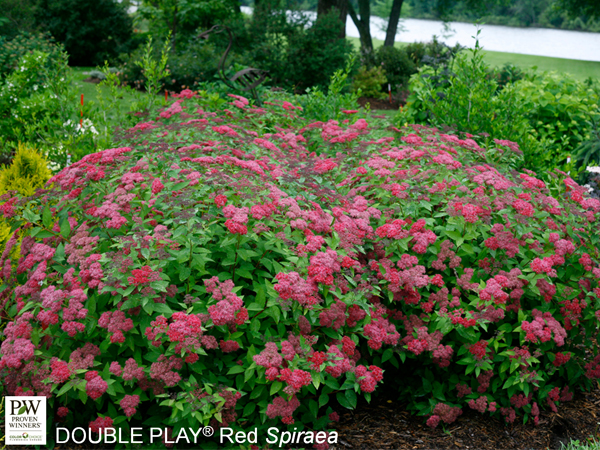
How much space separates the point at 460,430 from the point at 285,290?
163cm

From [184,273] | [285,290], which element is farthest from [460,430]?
[184,273]

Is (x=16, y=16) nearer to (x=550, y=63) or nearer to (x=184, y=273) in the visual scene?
(x=184, y=273)

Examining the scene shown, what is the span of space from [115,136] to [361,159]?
2.21 meters

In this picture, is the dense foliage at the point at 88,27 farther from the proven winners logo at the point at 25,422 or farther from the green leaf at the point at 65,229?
the proven winners logo at the point at 25,422

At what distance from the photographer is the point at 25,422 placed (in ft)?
8.80

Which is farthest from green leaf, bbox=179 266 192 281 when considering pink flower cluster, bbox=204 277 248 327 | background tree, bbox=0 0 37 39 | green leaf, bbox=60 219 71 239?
background tree, bbox=0 0 37 39

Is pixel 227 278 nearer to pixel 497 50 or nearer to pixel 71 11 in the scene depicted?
pixel 71 11

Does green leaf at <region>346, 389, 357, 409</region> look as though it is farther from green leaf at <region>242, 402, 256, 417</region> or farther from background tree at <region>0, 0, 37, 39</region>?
background tree at <region>0, 0, 37, 39</region>

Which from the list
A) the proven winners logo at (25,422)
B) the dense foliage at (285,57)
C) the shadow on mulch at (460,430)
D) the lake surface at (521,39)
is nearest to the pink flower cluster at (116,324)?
the proven winners logo at (25,422)

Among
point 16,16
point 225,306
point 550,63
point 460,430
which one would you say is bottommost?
point 460,430

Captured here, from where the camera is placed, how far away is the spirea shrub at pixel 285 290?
2.54 meters

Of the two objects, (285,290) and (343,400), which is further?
(343,400)

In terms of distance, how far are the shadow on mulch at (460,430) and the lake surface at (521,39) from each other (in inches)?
1308

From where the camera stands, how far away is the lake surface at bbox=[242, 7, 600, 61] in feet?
125
